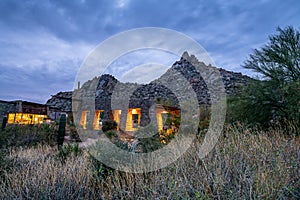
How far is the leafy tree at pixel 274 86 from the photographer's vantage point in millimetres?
6117

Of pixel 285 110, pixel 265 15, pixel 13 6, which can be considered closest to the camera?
pixel 285 110

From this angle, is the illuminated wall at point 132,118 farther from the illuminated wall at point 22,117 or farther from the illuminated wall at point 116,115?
the illuminated wall at point 22,117

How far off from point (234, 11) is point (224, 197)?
31.1 ft

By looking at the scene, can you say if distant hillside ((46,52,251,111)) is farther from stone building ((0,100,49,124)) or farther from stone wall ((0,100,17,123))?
stone wall ((0,100,17,123))

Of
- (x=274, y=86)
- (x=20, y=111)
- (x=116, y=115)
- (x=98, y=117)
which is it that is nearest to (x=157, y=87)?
(x=116, y=115)

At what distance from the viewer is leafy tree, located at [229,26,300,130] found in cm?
612

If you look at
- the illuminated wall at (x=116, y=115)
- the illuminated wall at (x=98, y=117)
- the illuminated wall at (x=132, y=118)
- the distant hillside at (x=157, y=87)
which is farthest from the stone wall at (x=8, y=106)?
the illuminated wall at (x=132, y=118)

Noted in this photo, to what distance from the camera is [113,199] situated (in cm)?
263

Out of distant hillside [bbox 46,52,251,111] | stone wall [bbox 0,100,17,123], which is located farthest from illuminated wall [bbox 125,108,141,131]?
stone wall [bbox 0,100,17,123]

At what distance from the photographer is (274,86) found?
663 cm

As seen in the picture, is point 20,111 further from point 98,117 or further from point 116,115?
→ point 116,115

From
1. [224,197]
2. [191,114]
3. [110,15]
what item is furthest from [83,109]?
[224,197]

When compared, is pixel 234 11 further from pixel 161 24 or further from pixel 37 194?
pixel 37 194

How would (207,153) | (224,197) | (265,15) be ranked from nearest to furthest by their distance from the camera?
(224,197) < (207,153) < (265,15)
